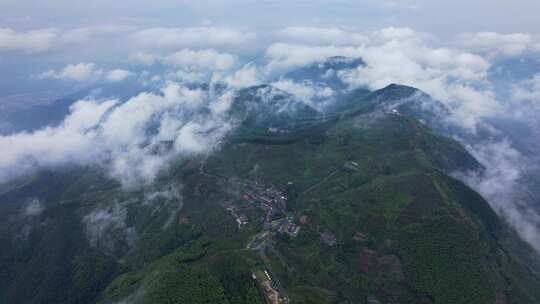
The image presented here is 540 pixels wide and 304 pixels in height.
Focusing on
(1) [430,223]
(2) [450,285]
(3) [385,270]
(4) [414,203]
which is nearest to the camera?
(2) [450,285]

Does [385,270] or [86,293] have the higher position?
[385,270]

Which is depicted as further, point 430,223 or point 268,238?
point 268,238

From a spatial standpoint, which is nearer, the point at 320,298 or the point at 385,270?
the point at 320,298

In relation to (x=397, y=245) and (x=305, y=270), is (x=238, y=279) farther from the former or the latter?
(x=397, y=245)

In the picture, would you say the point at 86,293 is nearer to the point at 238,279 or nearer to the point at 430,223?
the point at 238,279

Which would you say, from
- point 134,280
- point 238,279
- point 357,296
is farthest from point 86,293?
point 357,296

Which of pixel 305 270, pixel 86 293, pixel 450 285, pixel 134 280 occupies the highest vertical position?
pixel 450 285

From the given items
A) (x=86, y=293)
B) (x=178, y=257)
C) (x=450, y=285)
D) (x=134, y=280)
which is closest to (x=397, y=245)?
(x=450, y=285)

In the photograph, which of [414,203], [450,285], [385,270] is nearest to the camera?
[450,285]

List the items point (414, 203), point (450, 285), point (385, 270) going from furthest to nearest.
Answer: point (414, 203) < point (385, 270) < point (450, 285)
